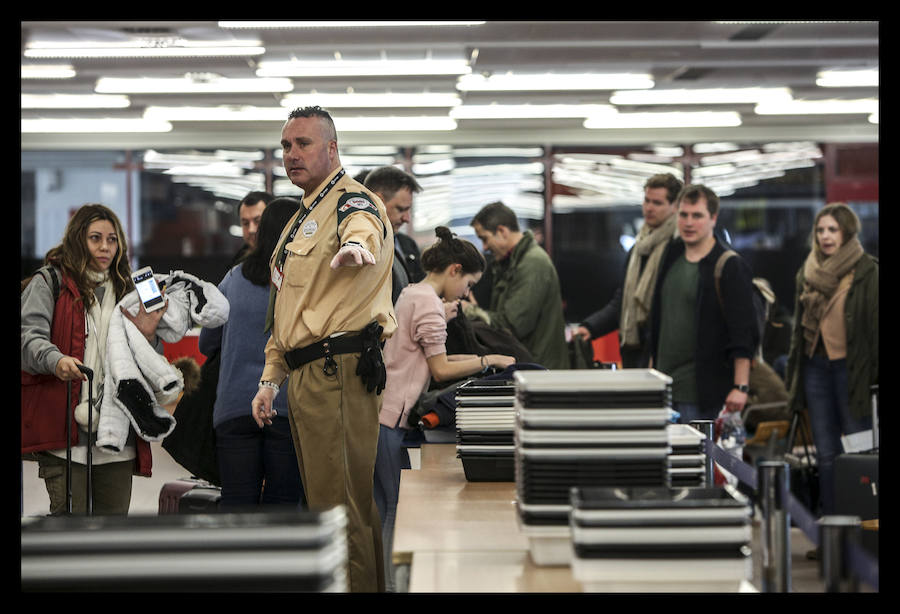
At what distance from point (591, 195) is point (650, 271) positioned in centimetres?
633

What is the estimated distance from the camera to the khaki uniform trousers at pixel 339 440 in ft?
9.34

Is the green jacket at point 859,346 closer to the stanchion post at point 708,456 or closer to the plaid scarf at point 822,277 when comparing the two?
the plaid scarf at point 822,277

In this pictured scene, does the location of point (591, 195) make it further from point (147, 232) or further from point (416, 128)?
point (147, 232)

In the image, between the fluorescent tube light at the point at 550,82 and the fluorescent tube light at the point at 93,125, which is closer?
the fluorescent tube light at the point at 550,82

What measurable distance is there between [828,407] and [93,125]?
8602 mm

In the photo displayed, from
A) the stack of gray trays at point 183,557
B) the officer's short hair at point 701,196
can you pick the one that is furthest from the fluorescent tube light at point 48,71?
the stack of gray trays at point 183,557

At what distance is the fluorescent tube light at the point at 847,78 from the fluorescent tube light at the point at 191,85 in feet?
15.6

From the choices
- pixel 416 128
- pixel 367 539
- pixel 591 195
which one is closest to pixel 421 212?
pixel 416 128

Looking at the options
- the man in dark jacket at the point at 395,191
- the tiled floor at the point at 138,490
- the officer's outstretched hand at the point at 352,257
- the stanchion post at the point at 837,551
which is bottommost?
the tiled floor at the point at 138,490

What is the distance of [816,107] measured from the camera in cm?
1047

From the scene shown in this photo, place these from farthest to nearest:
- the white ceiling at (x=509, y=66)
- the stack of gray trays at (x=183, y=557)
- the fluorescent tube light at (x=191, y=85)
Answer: the fluorescent tube light at (x=191, y=85), the white ceiling at (x=509, y=66), the stack of gray trays at (x=183, y=557)

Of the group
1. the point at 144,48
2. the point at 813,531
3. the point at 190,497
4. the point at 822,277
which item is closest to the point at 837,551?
the point at 813,531

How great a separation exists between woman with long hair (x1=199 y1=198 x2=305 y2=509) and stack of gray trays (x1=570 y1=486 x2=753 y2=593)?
2.08m

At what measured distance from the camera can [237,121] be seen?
34.7ft
